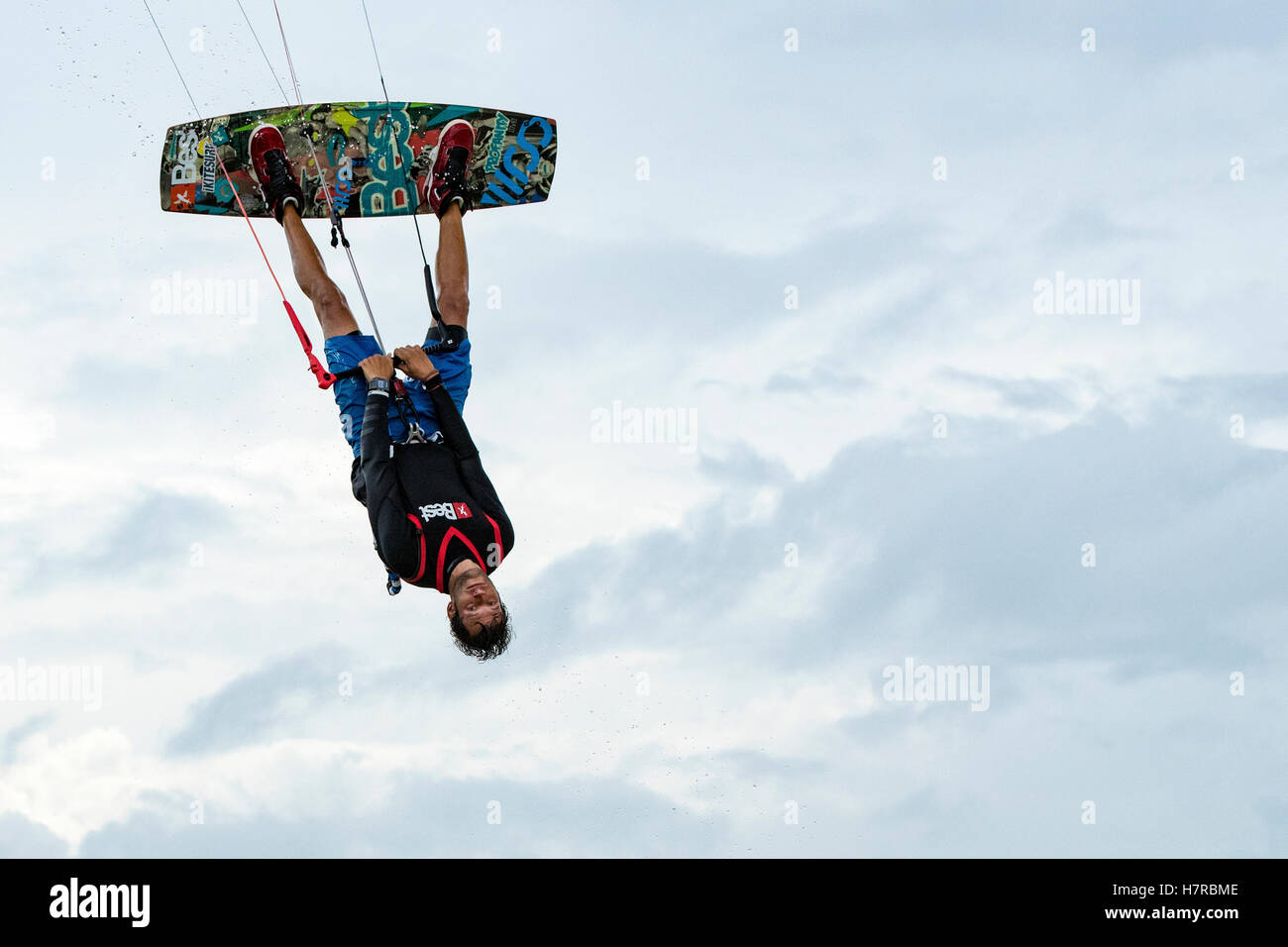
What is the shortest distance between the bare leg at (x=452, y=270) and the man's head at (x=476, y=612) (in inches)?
72.0

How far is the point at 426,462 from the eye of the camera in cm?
909

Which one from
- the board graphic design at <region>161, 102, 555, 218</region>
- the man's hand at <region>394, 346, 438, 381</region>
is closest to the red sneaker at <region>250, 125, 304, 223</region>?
the board graphic design at <region>161, 102, 555, 218</region>

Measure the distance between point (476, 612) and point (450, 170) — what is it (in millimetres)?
3283

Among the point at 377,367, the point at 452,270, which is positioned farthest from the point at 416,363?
the point at 452,270

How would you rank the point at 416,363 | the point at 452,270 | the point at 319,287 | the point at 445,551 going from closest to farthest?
the point at 445,551 < the point at 416,363 < the point at 319,287 < the point at 452,270

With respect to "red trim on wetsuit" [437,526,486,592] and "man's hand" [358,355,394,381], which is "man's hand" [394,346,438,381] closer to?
"man's hand" [358,355,394,381]

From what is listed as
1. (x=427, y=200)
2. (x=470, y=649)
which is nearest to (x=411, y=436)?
(x=470, y=649)

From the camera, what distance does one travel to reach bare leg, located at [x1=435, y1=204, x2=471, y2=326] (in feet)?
32.3

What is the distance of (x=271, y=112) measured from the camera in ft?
35.3

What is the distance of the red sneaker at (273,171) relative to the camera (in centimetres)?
1011

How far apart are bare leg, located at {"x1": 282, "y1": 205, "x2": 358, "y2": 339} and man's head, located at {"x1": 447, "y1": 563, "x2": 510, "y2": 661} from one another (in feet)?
6.31

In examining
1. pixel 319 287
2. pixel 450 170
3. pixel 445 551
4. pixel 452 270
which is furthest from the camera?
pixel 450 170

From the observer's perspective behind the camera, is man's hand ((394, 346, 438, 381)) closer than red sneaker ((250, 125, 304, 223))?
Yes

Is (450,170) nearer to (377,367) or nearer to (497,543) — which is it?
(377,367)
